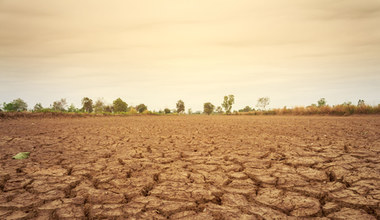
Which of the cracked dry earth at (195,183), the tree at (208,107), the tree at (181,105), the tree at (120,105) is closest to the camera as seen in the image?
the cracked dry earth at (195,183)

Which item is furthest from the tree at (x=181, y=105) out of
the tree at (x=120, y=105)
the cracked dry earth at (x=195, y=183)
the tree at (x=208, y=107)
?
the cracked dry earth at (x=195, y=183)

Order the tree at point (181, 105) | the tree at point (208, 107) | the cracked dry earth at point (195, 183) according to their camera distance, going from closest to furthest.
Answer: the cracked dry earth at point (195, 183) → the tree at point (181, 105) → the tree at point (208, 107)

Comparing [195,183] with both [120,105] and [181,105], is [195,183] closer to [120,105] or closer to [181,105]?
[120,105]

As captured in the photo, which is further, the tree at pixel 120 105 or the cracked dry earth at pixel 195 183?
the tree at pixel 120 105

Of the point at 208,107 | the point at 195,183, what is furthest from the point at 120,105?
the point at 208,107

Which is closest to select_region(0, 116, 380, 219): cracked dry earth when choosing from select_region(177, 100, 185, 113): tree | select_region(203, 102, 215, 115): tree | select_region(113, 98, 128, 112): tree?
select_region(113, 98, 128, 112): tree

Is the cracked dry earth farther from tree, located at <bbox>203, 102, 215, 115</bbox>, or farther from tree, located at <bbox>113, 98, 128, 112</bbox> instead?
tree, located at <bbox>203, 102, 215, 115</bbox>

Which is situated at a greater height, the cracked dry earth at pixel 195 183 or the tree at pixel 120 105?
the tree at pixel 120 105

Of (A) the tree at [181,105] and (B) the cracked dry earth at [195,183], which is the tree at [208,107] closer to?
(A) the tree at [181,105]

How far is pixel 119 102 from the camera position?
122 feet

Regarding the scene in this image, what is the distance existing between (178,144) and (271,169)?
6.74 feet

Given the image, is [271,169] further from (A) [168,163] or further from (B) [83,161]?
(B) [83,161]

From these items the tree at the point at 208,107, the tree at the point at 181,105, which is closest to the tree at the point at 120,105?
the tree at the point at 181,105

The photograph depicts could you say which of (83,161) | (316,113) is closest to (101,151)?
(83,161)
